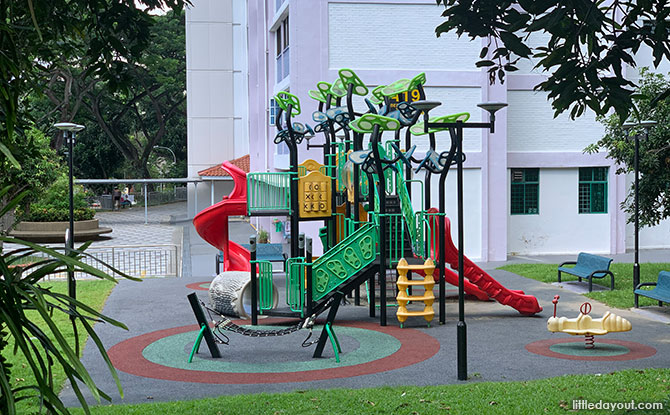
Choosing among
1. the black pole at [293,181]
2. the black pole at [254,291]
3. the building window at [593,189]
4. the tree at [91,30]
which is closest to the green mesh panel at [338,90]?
the black pole at [293,181]

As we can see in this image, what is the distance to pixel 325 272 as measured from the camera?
→ 1531 cm

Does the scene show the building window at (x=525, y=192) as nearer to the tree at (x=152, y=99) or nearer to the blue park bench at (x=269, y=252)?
the blue park bench at (x=269, y=252)

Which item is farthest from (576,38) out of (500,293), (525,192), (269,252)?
(525,192)

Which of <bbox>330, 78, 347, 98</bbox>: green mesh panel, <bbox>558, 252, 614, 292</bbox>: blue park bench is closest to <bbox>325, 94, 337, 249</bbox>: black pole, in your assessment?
<bbox>330, 78, 347, 98</bbox>: green mesh panel

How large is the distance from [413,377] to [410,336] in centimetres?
325

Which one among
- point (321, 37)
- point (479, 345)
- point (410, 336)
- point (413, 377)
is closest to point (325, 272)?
point (410, 336)

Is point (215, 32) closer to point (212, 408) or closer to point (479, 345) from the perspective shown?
point (479, 345)

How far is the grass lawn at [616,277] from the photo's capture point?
1722cm

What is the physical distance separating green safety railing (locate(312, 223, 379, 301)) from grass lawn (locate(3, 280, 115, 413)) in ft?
15.1

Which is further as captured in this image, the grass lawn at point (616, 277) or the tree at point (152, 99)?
the tree at point (152, 99)

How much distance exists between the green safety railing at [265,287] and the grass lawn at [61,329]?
345cm

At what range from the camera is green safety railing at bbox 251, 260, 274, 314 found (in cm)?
1533

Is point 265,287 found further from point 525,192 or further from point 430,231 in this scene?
point 525,192

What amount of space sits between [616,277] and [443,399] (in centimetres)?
1360
